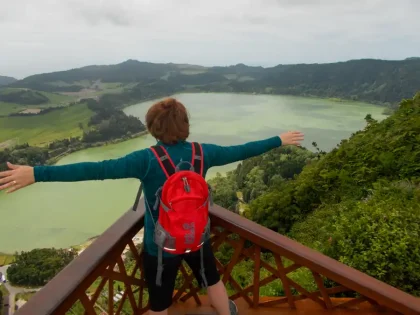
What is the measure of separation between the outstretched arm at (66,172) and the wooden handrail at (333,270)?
0.57m

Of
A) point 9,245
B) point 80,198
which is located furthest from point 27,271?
point 80,198

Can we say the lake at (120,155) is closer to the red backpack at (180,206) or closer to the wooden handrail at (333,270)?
the wooden handrail at (333,270)

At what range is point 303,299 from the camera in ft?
6.11

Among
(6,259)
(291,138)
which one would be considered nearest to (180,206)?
(291,138)

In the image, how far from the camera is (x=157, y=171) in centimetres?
131

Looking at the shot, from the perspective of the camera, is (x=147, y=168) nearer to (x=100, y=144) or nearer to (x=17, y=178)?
(x=17, y=178)

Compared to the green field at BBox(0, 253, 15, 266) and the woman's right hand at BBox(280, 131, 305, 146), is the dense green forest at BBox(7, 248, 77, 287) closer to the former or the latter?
the green field at BBox(0, 253, 15, 266)

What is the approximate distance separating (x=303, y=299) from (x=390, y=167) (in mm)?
3063

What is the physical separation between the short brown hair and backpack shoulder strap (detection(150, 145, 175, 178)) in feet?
0.13

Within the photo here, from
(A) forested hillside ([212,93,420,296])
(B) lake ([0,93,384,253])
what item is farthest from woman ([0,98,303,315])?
(B) lake ([0,93,384,253])

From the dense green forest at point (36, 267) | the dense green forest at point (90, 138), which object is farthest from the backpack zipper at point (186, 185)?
the dense green forest at point (90, 138)

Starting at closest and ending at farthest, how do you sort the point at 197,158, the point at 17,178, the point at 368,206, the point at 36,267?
the point at 17,178 < the point at 197,158 < the point at 368,206 < the point at 36,267

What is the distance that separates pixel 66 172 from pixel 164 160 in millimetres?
324

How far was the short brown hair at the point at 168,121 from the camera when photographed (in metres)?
1.31
